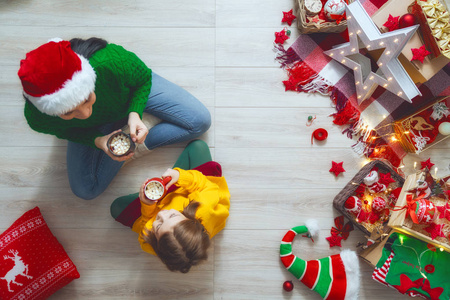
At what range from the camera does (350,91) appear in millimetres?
1729

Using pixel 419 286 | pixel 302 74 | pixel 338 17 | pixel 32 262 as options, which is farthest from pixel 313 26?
pixel 32 262

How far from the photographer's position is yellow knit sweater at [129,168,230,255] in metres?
1.38

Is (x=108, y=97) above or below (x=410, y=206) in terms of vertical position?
above

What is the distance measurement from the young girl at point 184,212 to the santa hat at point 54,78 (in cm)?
44

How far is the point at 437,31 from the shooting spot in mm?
1399

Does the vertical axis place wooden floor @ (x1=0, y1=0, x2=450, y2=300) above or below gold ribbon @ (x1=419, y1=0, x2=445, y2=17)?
below

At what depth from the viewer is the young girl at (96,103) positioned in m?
0.98

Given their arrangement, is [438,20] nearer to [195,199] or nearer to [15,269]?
[195,199]

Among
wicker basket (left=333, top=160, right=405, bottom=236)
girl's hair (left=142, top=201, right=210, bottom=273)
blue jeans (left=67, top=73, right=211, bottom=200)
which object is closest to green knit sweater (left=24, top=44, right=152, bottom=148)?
blue jeans (left=67, top=73, right=211, bottom=200)

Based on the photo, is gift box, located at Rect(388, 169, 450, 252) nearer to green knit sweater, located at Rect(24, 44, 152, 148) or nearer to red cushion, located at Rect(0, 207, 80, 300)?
green knit sweater, located at Rect(24, 44, 152, 148)

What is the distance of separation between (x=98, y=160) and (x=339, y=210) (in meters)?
1.20

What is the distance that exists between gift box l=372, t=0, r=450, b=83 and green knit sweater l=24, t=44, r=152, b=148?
113cm

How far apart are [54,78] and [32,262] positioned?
98cm

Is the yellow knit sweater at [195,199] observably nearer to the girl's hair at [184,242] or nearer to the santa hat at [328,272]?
the girl's hair at [184,242]
